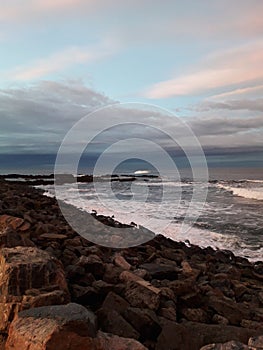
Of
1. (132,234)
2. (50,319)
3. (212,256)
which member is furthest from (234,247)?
(50,319)

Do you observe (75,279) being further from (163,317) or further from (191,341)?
(191,341)

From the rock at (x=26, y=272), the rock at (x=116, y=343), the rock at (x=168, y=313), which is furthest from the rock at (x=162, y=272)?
the rock at (x=116, y=343)

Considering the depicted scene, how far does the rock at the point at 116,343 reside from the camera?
2.62m

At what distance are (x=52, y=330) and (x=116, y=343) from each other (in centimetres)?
54

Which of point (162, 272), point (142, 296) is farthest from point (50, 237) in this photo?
point (142, 296)

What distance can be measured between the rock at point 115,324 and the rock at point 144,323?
0.12 meters

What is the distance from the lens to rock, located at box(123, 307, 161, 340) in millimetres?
3154

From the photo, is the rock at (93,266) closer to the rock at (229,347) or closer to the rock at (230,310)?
the rock at (230,310)

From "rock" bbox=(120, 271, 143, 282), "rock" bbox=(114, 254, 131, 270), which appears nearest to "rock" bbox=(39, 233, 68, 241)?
"rock" bbox=(114, 254, 131, 270)

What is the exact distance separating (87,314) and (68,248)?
3.10 meters

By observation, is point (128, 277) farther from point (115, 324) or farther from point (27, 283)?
point (27, 283)

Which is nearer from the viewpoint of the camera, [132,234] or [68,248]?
[68,248]

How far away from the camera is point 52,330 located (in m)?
2.38

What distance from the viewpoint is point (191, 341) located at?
300cm
